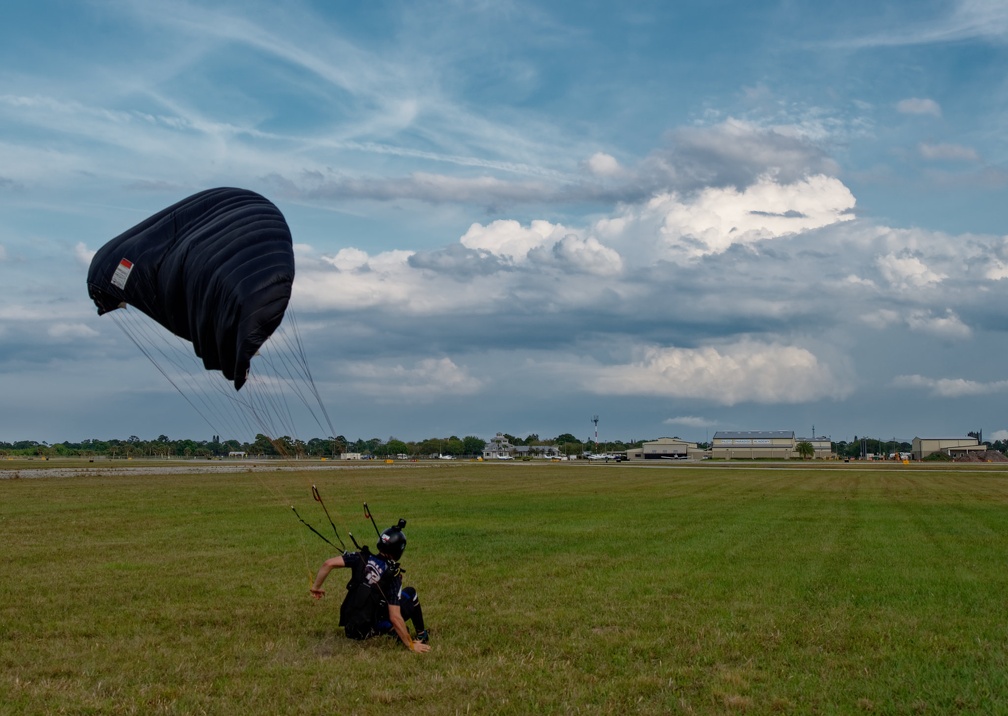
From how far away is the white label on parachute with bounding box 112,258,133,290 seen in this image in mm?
12344

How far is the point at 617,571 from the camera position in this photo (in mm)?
16391

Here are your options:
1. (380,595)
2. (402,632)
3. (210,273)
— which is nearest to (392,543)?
(380,595)

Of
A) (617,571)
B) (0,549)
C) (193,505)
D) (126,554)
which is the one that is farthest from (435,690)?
(193,505)

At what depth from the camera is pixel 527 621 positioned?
12000mm

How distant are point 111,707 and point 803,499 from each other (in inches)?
1315

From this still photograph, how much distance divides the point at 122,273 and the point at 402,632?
6051 mm

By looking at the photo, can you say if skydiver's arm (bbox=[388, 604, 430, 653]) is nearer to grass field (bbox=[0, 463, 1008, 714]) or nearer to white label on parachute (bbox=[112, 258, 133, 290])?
grass field (bbox=[0, 463, 1008, 714])

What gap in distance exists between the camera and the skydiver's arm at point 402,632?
1046 centimetres

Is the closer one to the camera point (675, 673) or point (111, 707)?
point (111, 707)

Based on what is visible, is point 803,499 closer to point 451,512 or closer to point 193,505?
point 451,512

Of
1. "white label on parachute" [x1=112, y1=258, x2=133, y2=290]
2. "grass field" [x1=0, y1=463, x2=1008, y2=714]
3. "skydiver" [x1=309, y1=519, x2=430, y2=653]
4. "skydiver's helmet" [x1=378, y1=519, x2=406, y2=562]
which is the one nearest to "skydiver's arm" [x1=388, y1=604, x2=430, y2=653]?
"skydiver" [x1=309, y1=519, x2=430, y2=653]

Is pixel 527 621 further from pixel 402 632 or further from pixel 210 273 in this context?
pixel 210 273

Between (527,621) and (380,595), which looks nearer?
(380,595)

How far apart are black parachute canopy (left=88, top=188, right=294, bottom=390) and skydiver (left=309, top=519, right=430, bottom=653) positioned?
8.33 feet
